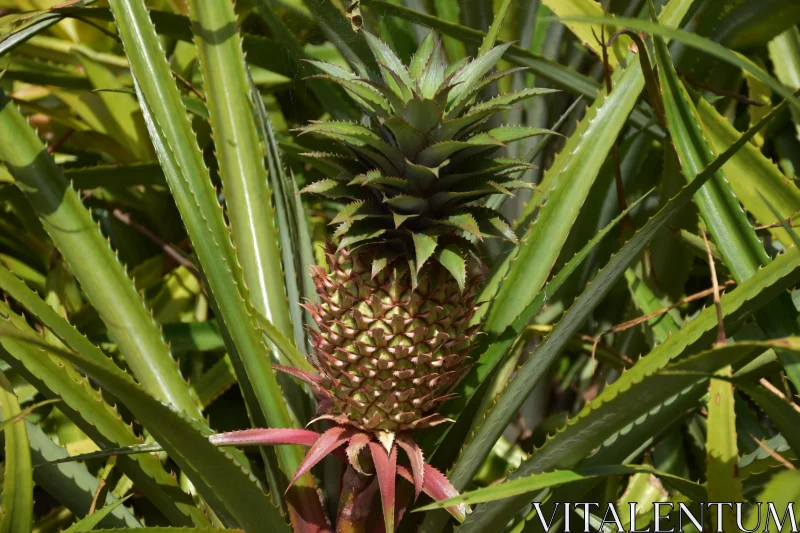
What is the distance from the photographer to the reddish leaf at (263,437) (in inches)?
31.8

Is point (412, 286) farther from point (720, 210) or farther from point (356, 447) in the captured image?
point (720, 210)

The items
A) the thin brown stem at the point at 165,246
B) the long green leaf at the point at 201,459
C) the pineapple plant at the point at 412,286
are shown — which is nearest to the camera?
the long green leaf at the point at 201,459

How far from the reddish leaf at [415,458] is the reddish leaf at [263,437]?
105 millimetres

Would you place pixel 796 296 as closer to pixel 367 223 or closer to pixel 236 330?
pixel 367 223

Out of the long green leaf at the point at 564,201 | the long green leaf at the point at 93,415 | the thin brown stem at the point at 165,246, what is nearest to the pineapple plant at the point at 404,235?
the long green leaf at the point at 564,201

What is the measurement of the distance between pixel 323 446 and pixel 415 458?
0.36 feet

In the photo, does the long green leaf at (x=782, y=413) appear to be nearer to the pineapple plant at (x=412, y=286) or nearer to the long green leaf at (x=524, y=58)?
the pineapple plant at (x=412, y=286)

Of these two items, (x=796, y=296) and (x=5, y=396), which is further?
(x=796, y=296)

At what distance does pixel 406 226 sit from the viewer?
799mm

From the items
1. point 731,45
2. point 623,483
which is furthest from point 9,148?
point 731,45

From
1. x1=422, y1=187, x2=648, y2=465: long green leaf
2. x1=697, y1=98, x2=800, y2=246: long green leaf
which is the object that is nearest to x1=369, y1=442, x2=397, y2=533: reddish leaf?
x1=422, y1=187, x2=648, y2=465: long green leaf

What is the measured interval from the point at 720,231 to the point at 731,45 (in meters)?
0.51

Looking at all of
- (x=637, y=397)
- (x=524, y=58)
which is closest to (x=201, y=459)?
(x=637, y=397)

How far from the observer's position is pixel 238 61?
3.46 ft
